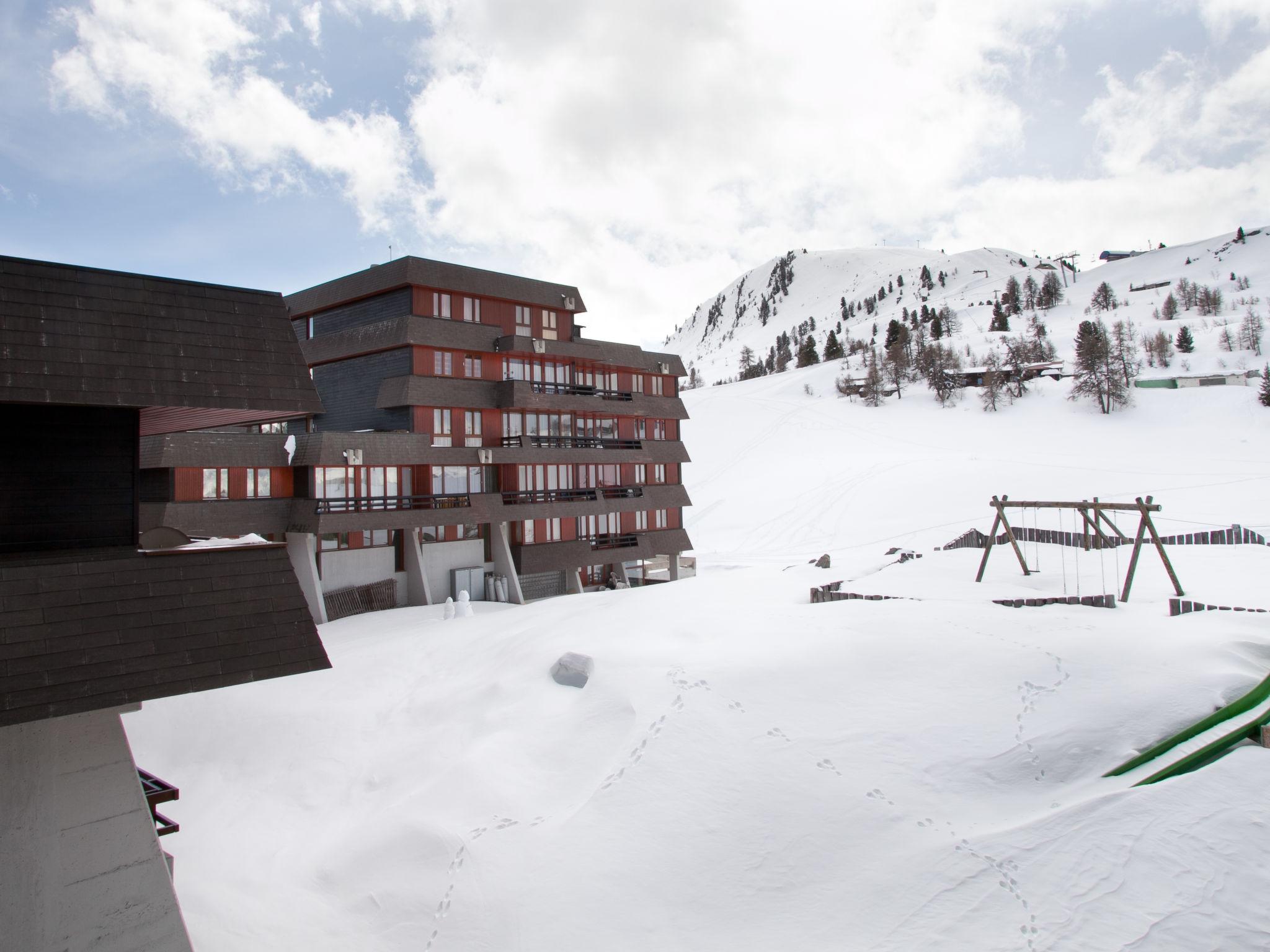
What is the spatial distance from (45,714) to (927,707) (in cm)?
1498

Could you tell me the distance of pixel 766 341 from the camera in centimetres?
19850

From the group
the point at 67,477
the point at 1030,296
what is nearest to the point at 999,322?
the point at 1030,296

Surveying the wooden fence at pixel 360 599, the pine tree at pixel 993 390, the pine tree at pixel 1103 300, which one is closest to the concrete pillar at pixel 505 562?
the wooden fence at pixel 360 599

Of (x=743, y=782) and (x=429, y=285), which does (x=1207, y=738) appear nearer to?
(x=743, y=782)

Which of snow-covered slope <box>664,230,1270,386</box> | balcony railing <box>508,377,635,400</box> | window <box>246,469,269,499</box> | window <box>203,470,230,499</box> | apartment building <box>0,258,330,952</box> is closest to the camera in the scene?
apartment building <box>0,258,330,952</box>

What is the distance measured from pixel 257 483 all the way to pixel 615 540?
55.5ft

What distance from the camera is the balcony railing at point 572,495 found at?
110 ft

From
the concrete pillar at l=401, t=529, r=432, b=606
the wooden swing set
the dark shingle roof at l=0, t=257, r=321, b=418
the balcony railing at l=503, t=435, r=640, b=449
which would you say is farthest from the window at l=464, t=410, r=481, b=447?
the dark shingle roof at l=0, t=257, r=321, b=418

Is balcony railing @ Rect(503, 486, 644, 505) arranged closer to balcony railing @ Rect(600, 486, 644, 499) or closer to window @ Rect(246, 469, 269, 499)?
balcony railing @ Rect(600, 486, 644, 499)

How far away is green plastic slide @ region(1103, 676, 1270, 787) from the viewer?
13.1m

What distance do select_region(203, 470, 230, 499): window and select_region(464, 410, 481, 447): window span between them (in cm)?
942

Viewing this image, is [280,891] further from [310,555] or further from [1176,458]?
[1176,458]

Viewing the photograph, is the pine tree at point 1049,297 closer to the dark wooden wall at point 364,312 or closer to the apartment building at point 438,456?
the apartment building at point 438,456

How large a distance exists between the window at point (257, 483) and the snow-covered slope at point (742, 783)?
550cm
